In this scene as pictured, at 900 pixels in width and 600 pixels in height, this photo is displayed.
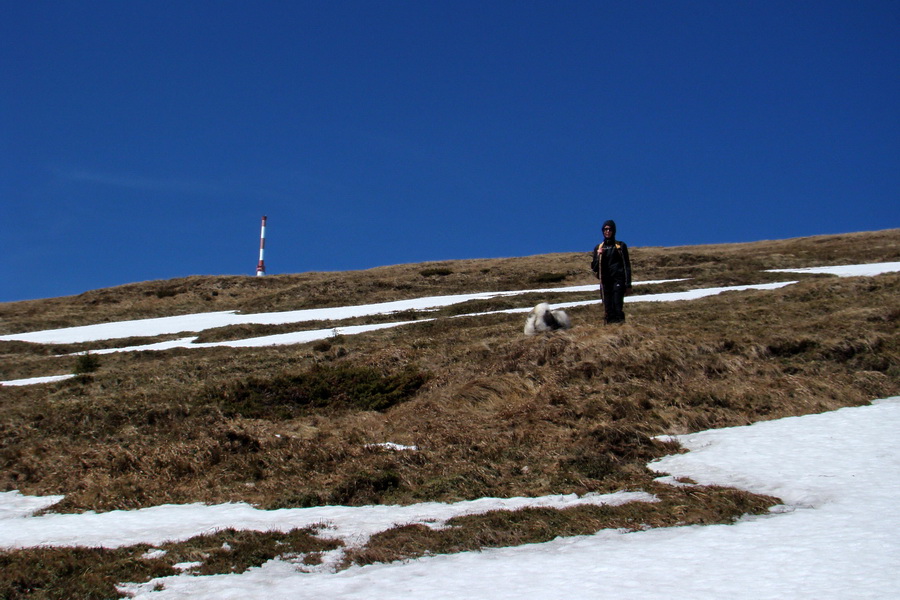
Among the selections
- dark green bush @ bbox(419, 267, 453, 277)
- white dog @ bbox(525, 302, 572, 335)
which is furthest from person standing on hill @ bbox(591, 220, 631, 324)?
dark green bush @ bbox(419, 267, 453, 277)

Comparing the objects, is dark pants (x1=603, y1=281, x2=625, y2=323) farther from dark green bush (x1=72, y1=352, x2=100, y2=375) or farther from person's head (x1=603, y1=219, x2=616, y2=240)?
dark green bush (x1=72, y1=352, x2=100, y2=375)

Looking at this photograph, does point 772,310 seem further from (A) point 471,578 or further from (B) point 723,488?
(A) point 471,578

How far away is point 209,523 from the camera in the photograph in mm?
9195

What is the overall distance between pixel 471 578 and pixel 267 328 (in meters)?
27.0

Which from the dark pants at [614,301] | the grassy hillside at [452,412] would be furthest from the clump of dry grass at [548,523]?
the dark pants at [614,301]

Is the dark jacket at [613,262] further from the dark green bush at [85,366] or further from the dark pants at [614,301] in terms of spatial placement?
the dark green bush at [85,366]

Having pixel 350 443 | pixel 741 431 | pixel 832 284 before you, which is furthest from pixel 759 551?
pixel 832 284

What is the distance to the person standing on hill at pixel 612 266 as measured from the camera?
17.9m

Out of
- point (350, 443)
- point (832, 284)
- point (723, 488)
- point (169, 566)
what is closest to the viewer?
point (169, 566)

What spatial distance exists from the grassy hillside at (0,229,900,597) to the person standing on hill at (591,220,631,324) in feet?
5.22

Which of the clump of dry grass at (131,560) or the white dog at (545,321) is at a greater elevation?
the white dog at (545,321)

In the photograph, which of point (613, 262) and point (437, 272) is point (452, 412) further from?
point (437, 272)

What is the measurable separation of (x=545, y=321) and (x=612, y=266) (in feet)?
7.51

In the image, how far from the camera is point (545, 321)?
18797 mm
